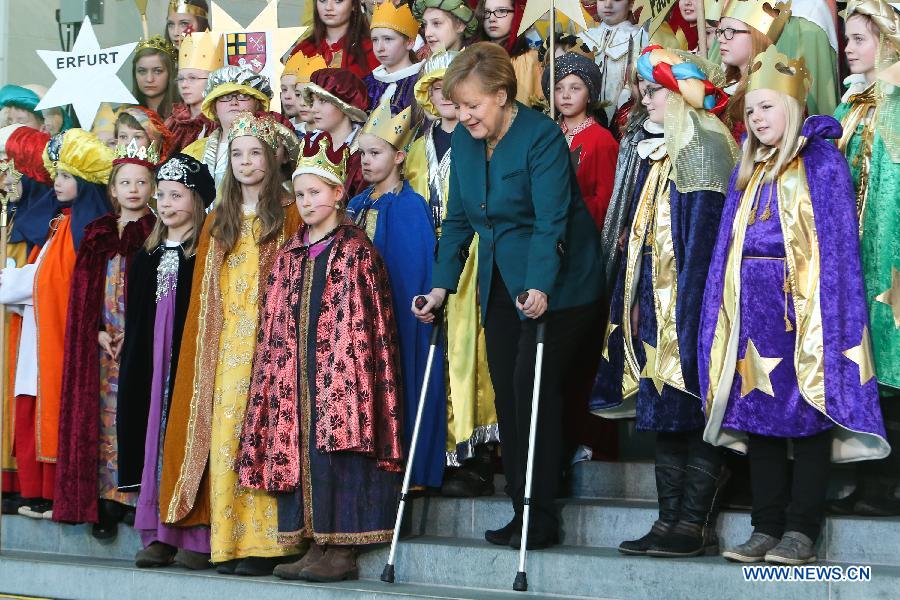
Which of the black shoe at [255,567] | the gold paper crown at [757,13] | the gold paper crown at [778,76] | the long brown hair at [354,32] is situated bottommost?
the black shoe at [255,567]

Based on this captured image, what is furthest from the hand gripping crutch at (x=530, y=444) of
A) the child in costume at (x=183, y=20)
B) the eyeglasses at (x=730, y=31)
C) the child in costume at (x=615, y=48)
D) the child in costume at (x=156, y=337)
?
the child in costume at (x=183, y=20)

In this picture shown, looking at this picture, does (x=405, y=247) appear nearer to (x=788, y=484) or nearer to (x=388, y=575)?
(x=388, y=575)

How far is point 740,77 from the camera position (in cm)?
629

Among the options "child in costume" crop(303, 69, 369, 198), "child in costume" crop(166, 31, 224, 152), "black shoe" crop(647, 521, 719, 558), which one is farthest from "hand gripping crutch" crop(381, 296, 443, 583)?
"child in costume" crop(166, 31, 224, 152)

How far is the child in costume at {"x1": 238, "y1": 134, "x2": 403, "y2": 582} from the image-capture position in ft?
19.9

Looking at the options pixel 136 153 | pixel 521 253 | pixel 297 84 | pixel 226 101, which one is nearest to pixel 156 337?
pixel 136 153

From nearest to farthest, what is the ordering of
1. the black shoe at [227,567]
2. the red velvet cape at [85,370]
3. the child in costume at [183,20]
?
the black shoe at [227,567], the red velvet cape at [85,370], the child in costume at [183,20]

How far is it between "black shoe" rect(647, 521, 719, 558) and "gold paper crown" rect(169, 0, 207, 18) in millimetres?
5831

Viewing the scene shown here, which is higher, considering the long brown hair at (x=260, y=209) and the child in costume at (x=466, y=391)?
the long brown hair at (x=260, y=209)

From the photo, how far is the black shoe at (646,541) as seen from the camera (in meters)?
5.43

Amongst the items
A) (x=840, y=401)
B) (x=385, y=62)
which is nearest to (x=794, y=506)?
(x=840, y=401)

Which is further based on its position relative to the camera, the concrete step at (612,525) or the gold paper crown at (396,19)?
the gold paper crown at (396,19)

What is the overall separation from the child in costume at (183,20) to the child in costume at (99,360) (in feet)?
8.59

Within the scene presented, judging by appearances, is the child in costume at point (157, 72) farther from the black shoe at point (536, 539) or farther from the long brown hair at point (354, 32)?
the black shoe at point (536, 539)
